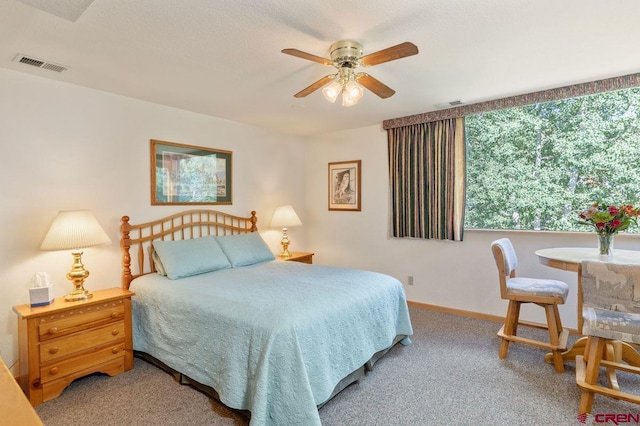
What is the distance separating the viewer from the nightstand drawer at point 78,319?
227 cm

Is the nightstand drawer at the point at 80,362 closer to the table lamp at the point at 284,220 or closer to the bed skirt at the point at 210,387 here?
the bed skirt at the point at 210,387

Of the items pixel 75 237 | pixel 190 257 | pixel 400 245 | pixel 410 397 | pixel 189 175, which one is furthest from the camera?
pixel 400 245

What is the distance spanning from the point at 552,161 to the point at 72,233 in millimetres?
4386

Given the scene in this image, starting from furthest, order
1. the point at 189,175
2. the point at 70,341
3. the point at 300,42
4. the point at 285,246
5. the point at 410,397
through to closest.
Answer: the point at 285,246, the point at 189,175, the point at 70,341, the point at 410,397, the point at 300,42

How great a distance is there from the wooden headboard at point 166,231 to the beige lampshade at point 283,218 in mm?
299

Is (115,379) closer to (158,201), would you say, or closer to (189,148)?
(158,201)

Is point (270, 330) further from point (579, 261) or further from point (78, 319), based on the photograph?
point (579, 261)

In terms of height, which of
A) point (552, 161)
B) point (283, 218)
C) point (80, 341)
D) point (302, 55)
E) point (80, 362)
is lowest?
point (80, 362)

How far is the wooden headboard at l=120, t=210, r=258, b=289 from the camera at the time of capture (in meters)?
3.10

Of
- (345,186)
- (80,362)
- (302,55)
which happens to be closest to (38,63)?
(302,55)

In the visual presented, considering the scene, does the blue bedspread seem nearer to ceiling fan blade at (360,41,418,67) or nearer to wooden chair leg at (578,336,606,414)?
wooden chair leg at (578,336,606,414)

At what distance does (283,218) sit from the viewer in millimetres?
4406

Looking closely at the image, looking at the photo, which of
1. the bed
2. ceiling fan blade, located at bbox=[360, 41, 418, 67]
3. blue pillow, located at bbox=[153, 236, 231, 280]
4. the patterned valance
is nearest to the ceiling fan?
ceiling fan blade, located at bbox=[360, 41, 418, 67]

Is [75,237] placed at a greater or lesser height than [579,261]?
greater
